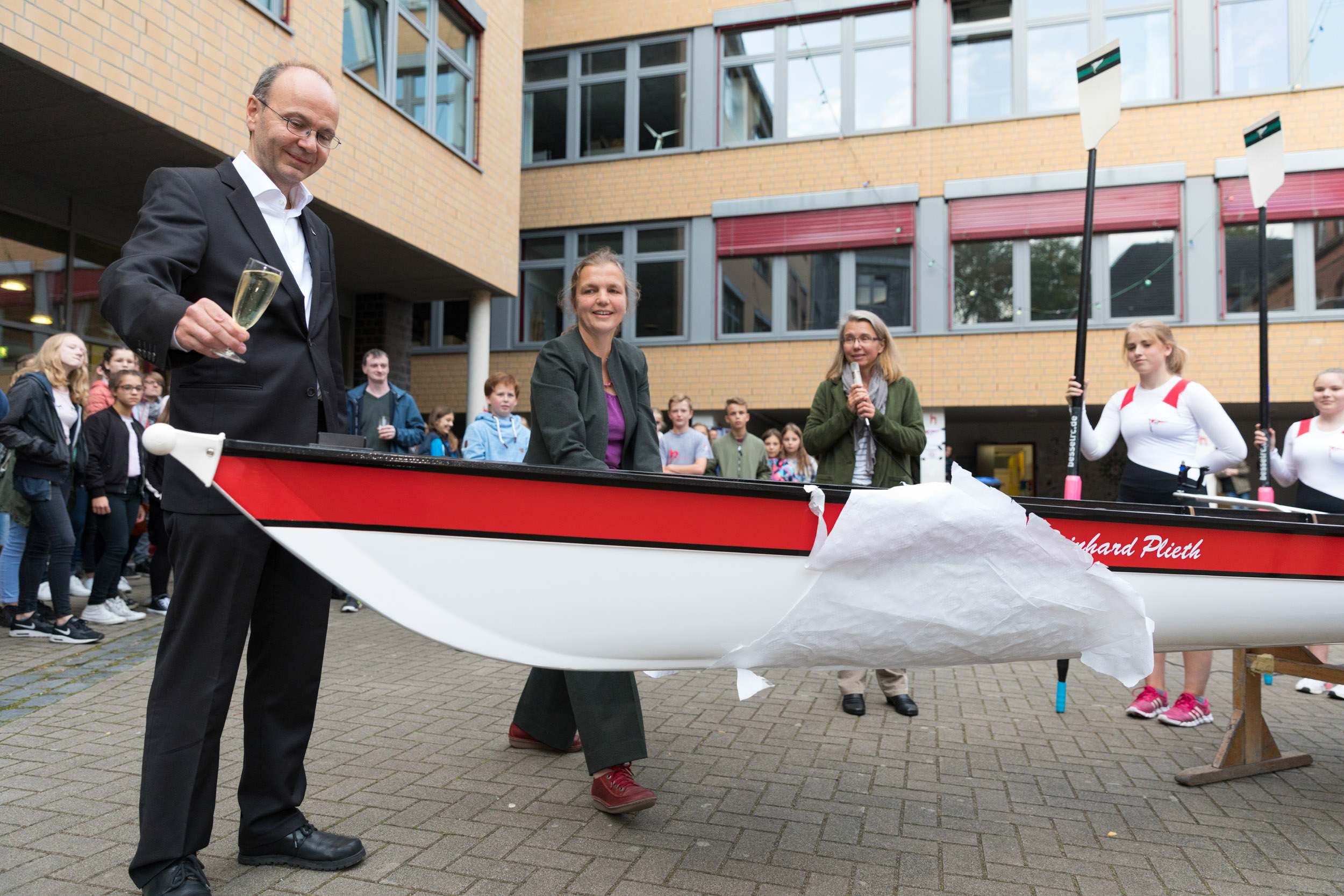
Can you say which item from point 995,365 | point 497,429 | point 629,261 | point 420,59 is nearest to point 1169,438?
point 497,429

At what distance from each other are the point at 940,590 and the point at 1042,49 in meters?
15.0

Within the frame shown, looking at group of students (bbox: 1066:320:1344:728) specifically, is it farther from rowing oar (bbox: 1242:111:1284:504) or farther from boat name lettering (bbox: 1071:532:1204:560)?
rowing oar (bbox: 1242:111:1284:504)

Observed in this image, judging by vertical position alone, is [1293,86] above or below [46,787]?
above

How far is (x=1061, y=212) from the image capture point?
14117 mm

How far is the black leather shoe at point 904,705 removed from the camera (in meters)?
4.25

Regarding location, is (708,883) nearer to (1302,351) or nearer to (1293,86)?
(1302,351)

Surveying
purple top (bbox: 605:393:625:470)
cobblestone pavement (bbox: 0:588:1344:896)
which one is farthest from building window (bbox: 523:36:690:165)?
purple top (bbox: 605:393:625:470)

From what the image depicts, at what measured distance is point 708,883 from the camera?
239cm

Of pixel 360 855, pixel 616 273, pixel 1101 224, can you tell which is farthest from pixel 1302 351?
pixel 360 855

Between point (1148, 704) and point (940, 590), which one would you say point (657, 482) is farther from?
point (1148, 704)

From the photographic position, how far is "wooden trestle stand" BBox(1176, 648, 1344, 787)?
331 centimetres

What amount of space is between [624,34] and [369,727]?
15.5m

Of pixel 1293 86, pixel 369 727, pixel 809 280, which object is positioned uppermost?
pixel 1293 86

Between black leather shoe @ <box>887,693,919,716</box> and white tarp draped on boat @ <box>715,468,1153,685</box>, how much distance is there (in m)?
1.97
